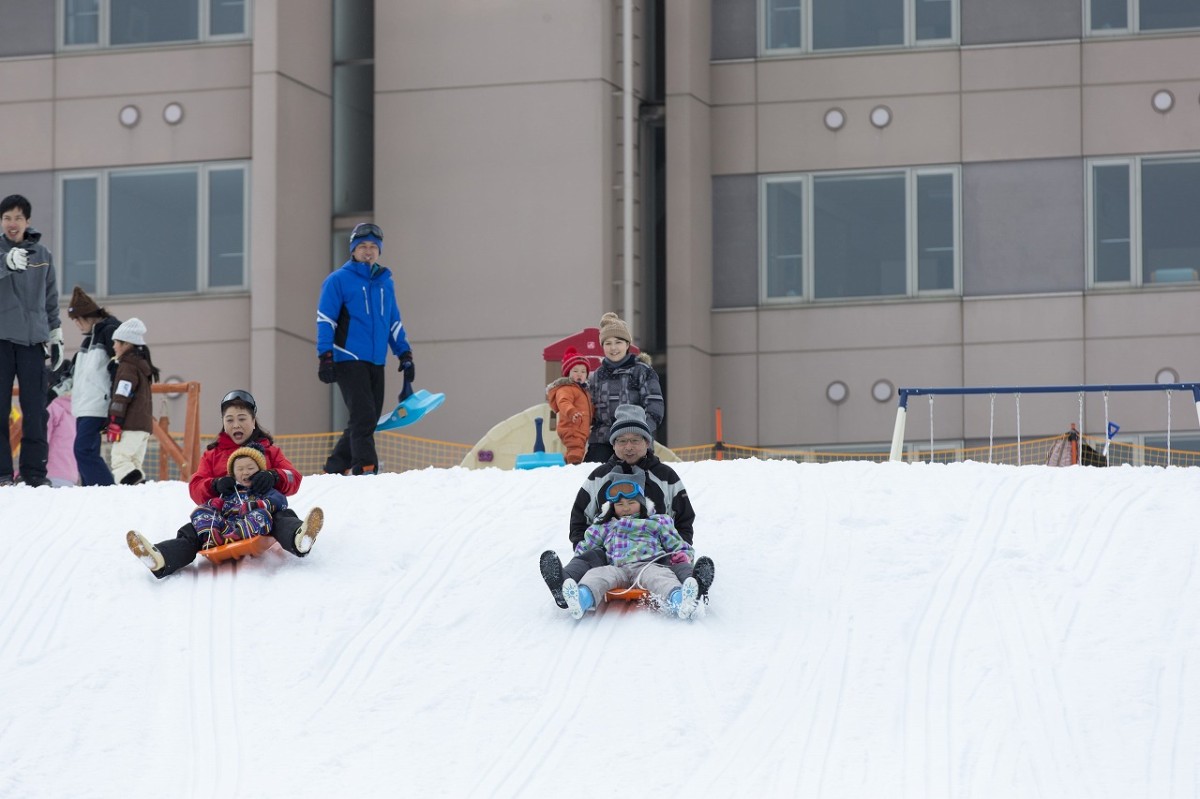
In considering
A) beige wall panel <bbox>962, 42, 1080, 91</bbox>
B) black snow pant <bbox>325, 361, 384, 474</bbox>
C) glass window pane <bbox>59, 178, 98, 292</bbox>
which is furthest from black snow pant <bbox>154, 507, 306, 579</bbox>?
beige wall panel <bbox>962, 42, 1080, 91</bbox>

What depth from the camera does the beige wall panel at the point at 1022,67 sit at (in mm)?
22188

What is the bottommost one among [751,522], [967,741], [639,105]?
[967,741]

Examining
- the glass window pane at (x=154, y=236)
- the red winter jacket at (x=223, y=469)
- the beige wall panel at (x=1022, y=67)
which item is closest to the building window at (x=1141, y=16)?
the beige wall panel at (x=1022, y=67)

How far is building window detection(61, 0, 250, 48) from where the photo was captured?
74.4 ft

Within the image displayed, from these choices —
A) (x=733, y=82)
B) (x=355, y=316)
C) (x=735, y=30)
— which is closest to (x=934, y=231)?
(x=733, y=82)

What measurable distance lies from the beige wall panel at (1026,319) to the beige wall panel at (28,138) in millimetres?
10470

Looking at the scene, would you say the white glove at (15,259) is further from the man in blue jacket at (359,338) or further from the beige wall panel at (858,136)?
the beige wall panel at (858,136)

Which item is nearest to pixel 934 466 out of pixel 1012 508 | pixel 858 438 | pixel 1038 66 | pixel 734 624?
pixel 1012 508

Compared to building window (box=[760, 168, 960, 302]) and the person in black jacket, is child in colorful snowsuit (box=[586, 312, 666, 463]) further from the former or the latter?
building window (box=[760, 168, 960, 302])

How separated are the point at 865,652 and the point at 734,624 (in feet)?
2.32

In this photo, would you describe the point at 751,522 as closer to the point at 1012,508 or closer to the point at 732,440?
the point at 1012,508

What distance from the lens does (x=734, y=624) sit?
32.6ft

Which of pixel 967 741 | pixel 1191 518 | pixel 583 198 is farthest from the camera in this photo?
pixel 583 198

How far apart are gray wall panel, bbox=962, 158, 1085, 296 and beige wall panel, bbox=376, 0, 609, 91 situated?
14.1 feet
